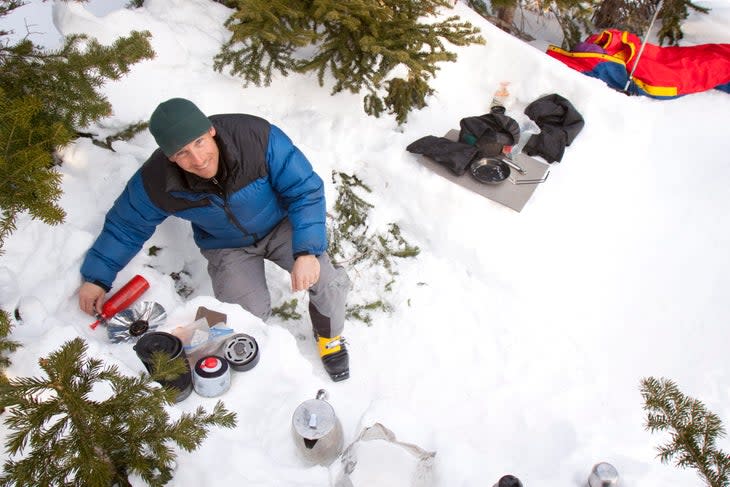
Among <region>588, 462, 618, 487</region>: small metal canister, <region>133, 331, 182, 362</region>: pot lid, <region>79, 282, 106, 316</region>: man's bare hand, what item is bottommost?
<region>588, 462, 618, 487</region>: small metal canister

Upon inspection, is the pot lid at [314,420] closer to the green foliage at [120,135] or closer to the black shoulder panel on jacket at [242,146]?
the black shoulder panel on jacket at [242,146]

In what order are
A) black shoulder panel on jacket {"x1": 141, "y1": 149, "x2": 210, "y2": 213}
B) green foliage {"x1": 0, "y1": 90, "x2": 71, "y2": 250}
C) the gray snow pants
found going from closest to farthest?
green foliage {"x1": 0, "y1": 90, "x2": 71, "y2": 250} → black shoulder panel on jacket {"x1": 141, "y1": 149, "x2": 210, "y2": 213} → the gray snow pants

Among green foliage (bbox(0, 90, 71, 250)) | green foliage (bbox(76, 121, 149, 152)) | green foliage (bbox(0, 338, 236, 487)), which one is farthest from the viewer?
green foliage (bbox(76, 121, 149, 152))

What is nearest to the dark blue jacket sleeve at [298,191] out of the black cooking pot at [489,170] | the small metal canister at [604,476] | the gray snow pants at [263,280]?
the gray snow pants at [263,280]

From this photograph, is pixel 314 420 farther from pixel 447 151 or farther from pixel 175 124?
pixel 447 151

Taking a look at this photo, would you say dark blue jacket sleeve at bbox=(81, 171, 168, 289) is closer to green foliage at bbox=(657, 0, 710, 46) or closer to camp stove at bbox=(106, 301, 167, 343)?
camp stove at bbox=(106, 301, 167, 343)

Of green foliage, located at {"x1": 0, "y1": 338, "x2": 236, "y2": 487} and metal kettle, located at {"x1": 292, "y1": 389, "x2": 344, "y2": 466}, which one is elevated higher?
green foliage, located at {"x1": 0, "y1": 338, "x2": 236, "y2": 487}

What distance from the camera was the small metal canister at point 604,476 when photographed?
89.1 inches

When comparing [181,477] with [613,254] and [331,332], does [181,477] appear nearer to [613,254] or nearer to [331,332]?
[331,332]

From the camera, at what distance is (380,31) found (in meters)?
3.60

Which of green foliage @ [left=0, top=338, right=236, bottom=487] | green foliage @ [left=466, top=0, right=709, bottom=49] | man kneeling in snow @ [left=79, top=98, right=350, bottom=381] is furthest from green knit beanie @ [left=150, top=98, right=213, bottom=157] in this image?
green foliage @ [left=466, top=0, right=709, bottom=49]

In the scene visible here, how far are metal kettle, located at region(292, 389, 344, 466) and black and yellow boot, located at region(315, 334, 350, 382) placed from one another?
1.04 m

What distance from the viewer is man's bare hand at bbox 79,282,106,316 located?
8.39ft

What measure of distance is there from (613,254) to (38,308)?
366 centimetres
